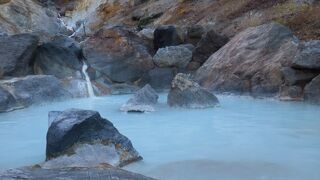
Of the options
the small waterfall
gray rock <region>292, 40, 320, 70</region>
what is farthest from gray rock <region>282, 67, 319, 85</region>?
the small waterfall

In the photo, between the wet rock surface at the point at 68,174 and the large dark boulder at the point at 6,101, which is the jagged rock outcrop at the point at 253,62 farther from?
the wet rock surface at the point at 68,174

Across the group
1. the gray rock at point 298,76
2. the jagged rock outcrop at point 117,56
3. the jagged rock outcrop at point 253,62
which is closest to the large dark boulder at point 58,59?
the jagged rock outcrop at point 117,56

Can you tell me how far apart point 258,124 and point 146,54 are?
8.83m

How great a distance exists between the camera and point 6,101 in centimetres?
1152

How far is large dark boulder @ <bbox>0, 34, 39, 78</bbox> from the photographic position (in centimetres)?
1381

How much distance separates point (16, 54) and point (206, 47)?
20.6 feet

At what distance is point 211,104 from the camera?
11.0 metres

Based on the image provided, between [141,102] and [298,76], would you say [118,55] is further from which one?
[298,76]

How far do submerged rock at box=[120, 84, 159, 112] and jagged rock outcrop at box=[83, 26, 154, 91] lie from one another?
482 cm

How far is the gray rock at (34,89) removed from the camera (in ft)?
40.3

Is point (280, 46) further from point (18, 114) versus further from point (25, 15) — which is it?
point (25, 15)

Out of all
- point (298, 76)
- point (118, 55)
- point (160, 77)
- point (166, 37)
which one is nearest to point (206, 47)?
point (160, 77)

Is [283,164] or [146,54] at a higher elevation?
[146,54]

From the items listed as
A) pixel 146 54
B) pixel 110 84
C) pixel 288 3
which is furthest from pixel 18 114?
pixel 288 3
